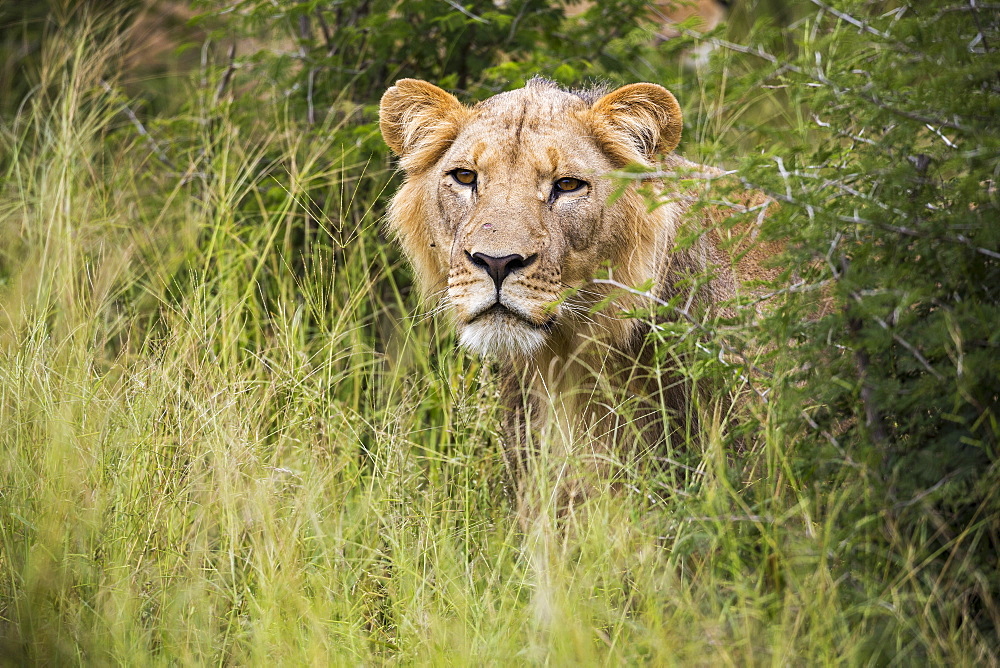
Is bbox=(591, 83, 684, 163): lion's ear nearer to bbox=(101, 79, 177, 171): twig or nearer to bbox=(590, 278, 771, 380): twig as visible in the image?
bbox=(590, 278, 771, 380): twig

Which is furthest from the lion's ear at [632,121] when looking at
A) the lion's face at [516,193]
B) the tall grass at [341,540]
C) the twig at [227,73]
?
the twig at [227,73]

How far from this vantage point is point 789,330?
10.6ft

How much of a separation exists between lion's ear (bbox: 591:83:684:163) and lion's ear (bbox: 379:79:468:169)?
24.9 inches

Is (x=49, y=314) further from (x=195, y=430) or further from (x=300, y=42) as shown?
(x=300, y=42)

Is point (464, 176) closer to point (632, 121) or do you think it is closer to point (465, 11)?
point (632, 121)

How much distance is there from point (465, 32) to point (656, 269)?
273cm

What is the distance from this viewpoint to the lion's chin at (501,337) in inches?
152

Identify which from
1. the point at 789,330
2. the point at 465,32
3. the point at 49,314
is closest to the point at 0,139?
the point at 49,314

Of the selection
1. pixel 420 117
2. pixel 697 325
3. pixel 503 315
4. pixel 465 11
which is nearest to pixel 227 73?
pixel 465 11

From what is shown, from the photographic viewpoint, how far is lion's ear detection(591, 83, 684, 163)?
13.9 feet

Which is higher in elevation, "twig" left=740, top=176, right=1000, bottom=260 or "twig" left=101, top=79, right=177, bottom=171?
"twig" left=740, top=176, right=1000, bottom=260

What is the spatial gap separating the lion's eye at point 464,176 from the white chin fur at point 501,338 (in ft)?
2.24

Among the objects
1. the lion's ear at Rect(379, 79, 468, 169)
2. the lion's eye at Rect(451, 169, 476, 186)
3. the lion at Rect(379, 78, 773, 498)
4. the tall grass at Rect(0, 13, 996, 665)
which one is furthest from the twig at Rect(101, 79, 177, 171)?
the lion's eye at Rect(451, 169, 476, 186)

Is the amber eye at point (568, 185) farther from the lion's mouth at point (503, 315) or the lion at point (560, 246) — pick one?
the lion's mouth at point (503, 315)
